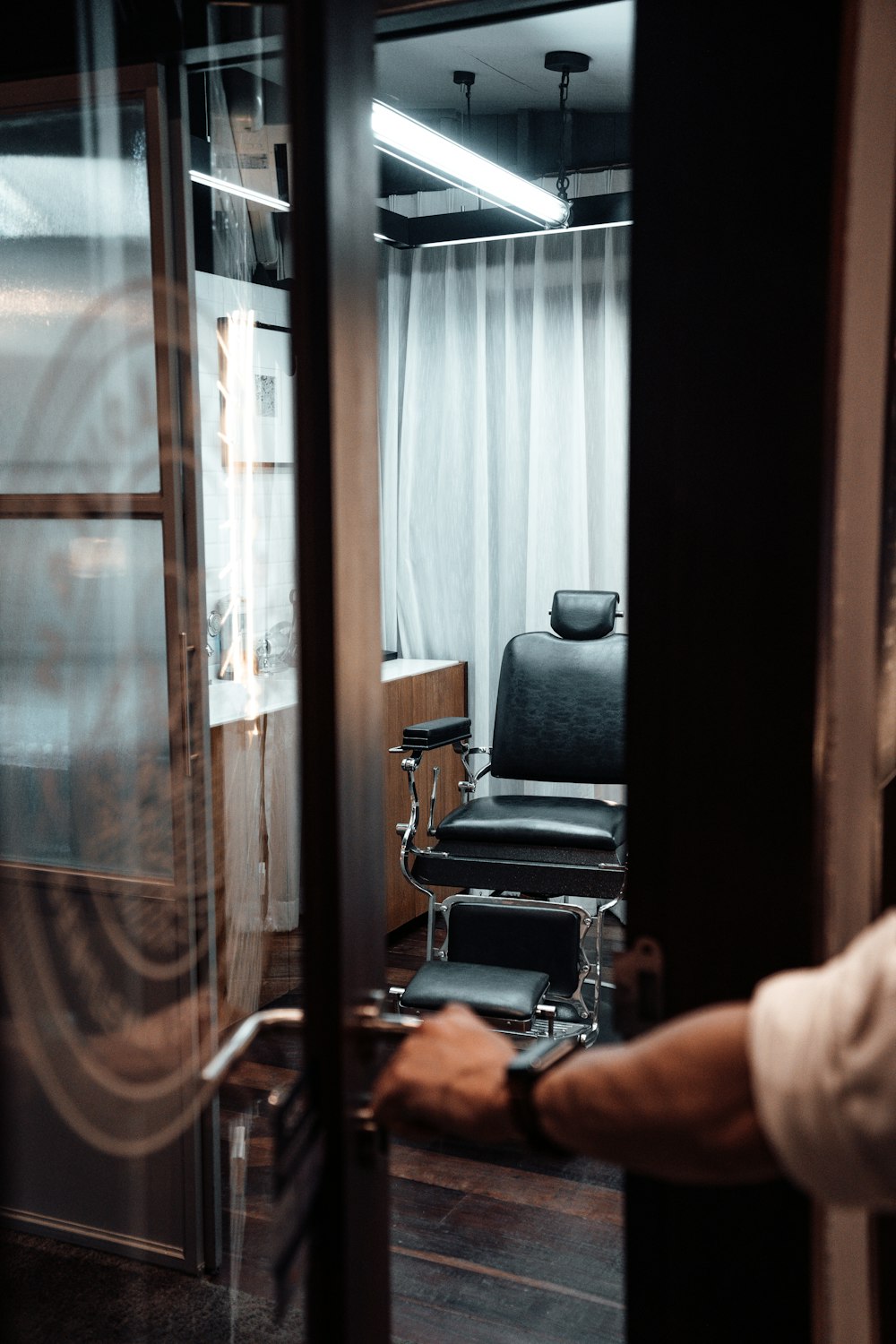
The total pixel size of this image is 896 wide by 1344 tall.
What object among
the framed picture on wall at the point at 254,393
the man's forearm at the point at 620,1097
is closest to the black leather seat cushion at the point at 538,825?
the framed picture on wall at the point at 254,393

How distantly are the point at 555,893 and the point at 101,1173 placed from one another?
1551 millimetres

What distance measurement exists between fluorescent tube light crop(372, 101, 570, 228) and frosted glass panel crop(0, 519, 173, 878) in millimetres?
1294

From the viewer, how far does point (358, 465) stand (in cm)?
89

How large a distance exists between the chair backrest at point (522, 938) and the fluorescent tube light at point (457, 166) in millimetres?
2035

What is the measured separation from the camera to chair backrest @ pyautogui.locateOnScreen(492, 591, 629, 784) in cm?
390

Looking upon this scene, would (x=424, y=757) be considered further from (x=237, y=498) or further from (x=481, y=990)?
(x=237, y=498)

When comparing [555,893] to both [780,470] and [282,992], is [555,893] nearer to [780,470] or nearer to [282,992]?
[282,992]

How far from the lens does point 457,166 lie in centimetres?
346

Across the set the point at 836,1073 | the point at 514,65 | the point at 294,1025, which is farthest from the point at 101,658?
the point at 514,65

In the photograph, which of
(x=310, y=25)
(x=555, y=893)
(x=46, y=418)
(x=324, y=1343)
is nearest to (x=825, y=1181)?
(x=324, y=1343)

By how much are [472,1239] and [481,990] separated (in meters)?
0.63

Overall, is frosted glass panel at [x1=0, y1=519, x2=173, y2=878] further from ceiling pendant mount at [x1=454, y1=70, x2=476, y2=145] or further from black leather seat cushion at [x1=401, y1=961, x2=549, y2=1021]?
ceiling pendant mount at [x1=454, y1=70, x2=476, y2=145]

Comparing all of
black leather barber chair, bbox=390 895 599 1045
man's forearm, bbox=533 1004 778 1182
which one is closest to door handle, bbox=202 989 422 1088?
man's forearm, bbox=533 1004 778 1182

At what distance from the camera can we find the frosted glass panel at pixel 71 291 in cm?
213
